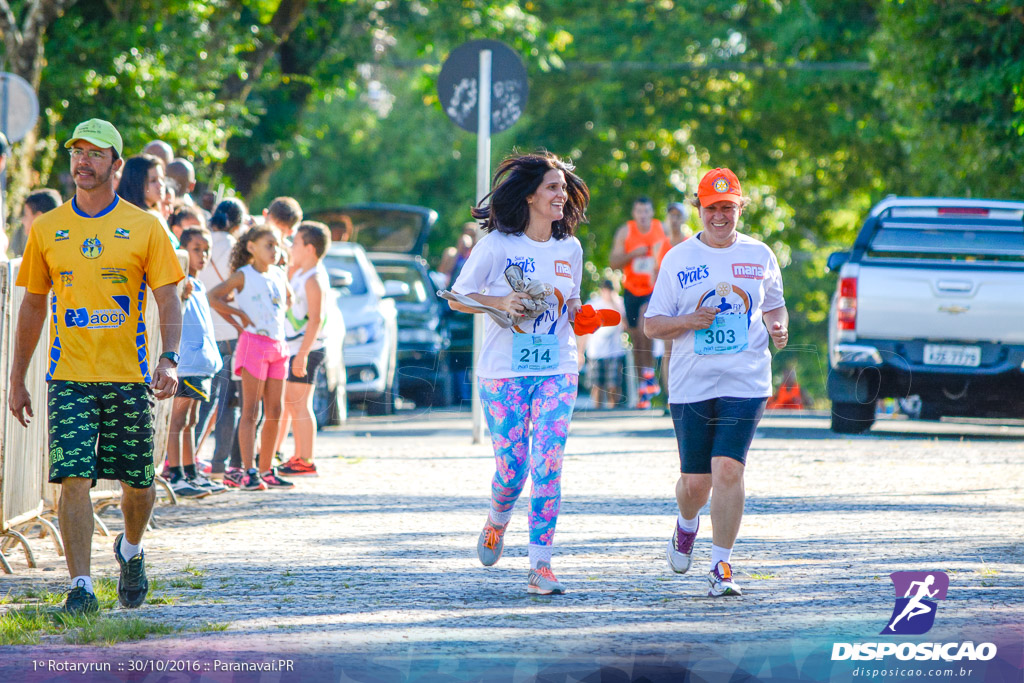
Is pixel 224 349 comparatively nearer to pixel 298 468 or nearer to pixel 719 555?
pixel 298 468

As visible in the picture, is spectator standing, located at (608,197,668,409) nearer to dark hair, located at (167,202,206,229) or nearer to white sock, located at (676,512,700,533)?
dark hair, located at (167,202,206,229)

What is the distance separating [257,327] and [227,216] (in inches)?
49.5

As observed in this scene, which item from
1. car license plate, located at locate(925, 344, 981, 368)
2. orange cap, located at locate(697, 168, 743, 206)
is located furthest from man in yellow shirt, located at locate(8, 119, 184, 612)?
car license plate, located at locate(925, 344, 981, 368)

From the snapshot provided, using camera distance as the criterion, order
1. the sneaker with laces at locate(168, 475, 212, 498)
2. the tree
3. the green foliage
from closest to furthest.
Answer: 1. the sneaker with laces at locate(168, 475, 212, 498)
2. the tree
3. the green foliage

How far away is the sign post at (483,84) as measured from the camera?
12570mm

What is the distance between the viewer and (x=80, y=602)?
5.95 metres

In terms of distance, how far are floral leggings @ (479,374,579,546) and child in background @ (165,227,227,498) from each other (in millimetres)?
2735

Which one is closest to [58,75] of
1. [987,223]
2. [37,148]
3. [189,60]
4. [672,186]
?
[37,148]

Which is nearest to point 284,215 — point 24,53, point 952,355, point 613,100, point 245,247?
point 245,247

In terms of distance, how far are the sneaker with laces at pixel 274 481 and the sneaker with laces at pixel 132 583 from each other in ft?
13.0

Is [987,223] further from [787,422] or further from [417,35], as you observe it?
[417,35]

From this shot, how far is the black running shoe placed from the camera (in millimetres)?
5918

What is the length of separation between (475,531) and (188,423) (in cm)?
232

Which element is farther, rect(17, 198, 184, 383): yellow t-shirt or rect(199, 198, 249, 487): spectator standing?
rect(199, 198, 249, 487): spectator standing
